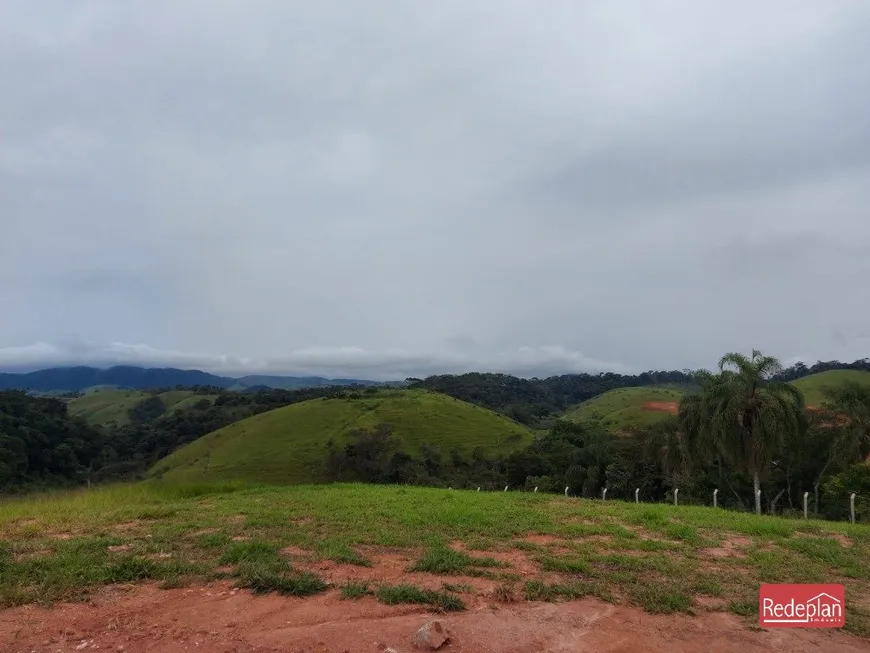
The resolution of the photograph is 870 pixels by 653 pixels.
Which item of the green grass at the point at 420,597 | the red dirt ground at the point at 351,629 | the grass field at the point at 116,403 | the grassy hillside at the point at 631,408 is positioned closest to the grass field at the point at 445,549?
the green grass at the point at 420,597

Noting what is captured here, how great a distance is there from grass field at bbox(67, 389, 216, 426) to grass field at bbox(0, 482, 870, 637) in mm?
105209

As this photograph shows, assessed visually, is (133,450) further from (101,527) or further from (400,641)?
(400,641)

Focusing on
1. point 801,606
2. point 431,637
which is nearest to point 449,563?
point 431,637

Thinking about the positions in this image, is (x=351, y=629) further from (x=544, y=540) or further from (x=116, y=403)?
(x=116, y=403)

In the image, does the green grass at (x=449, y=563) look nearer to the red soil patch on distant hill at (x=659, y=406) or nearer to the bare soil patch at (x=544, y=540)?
the bare soil patch at (x=544, y=540)

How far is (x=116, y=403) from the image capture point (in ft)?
390

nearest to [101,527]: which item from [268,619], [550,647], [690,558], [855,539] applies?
[268,619]

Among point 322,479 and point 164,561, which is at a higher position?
point 164,561

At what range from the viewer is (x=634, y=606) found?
5703 millimetres

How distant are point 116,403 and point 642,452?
116m

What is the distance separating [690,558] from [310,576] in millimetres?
5260

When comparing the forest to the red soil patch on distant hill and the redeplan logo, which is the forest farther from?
the red soil patch on distant hill

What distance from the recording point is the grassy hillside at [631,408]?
66.6 meters

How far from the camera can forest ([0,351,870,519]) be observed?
21.2 meters
